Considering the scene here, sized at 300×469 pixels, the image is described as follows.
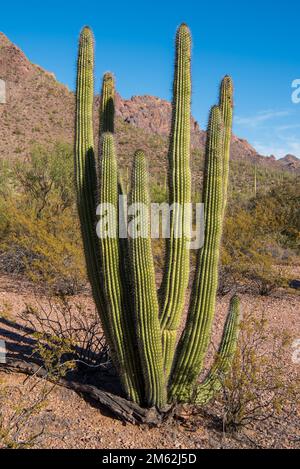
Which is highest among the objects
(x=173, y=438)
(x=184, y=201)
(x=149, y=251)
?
(x=184, y=201)

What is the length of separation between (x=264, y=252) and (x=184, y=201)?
7.70 m

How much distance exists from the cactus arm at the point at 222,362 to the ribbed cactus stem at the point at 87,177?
111cm

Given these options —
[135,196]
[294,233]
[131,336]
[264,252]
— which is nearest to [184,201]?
[135,196]

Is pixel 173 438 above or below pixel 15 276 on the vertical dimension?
below

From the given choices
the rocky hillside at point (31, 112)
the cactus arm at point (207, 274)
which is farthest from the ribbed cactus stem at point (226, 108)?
the rocky hillside at point (31, 112)

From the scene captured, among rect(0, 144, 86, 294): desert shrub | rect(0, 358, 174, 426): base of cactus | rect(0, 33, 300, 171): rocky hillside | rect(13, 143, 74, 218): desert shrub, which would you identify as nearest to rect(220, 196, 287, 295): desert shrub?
rect(0, 144, 86, 294): desert shrub

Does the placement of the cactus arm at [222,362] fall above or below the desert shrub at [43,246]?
below

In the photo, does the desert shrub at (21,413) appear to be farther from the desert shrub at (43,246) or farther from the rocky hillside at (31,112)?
the rocky hillside at (31,112)

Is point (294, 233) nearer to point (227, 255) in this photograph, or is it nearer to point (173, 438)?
point (227, 255)

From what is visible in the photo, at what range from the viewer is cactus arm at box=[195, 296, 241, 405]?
514 cm

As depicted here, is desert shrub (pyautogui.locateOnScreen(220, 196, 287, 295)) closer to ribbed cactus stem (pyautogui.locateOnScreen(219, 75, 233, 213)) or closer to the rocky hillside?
ribbed cactus stem (pyautogui.locateOnScreen(219, 75, 233, 213))

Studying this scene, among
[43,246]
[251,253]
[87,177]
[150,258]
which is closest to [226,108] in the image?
[87,177]

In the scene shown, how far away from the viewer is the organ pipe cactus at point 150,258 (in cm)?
462

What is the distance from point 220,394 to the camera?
5.46 metres
